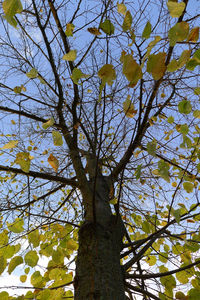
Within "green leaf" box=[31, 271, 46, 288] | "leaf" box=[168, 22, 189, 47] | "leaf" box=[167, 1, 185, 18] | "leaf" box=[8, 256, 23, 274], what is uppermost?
"leaf" box=[167, 1, 185, 18]

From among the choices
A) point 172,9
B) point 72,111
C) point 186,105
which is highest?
point 72,111

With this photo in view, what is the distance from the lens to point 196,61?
0.98 metres

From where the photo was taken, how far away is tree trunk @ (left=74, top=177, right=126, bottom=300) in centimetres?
99

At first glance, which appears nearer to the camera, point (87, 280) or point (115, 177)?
point (87, 280)

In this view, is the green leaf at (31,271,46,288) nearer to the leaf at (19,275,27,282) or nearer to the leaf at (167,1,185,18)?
the leaf at (19,275,27,282)

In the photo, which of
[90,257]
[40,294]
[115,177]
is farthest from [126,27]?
[40,294]

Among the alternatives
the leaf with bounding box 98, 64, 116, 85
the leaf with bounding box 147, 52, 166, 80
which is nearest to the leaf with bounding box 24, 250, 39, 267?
the leaf with bounding box 98, 64, 116, 85

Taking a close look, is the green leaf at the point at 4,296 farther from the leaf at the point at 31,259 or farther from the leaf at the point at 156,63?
the leaf at the point at 156,63

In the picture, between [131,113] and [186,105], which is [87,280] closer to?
[131,113]

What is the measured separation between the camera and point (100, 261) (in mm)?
1107

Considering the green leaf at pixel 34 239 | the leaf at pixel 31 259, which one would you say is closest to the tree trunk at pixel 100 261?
the leaf at pixel 31 259

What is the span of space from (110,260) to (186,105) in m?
0.98

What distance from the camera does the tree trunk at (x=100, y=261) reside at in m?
0.99

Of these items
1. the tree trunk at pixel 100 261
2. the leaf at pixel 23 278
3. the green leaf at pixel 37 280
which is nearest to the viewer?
the tree trunk at pixel 100 261
